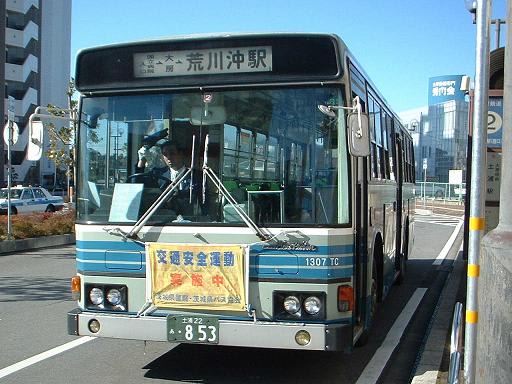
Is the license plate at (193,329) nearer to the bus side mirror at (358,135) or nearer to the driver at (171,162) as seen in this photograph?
the driver at (171,162)

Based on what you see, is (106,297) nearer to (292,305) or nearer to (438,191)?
(292,305)

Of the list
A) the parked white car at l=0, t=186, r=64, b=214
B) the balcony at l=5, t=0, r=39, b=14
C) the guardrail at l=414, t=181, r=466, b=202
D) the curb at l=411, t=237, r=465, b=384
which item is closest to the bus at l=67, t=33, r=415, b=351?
the curb at l=411, t=237, r=465, b=384

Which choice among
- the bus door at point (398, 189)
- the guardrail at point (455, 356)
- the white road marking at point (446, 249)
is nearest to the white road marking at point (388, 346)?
the bus door at point (398, 189)

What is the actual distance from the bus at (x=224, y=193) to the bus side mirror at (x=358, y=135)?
0.01m

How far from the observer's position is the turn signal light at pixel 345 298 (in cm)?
523

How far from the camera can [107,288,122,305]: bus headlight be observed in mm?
5641

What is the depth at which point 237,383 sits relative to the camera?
5832 mm

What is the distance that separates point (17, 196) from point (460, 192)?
36.3 m

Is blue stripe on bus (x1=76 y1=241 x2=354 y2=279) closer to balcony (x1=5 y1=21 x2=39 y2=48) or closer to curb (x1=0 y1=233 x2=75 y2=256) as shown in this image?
curb (x1=0 y1=233 x2=75 y2=256)

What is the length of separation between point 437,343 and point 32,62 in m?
61.9

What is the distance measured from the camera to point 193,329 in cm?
532

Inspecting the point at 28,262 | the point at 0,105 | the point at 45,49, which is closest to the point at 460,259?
the point at 28,262

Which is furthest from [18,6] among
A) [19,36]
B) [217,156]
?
[217,156]

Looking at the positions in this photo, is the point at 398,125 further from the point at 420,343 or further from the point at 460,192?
the point at 460,192
